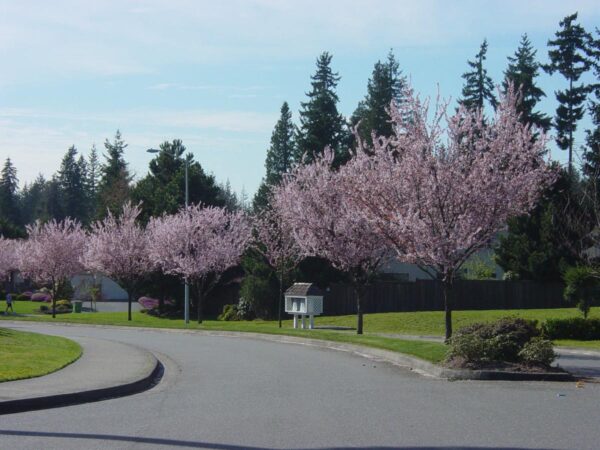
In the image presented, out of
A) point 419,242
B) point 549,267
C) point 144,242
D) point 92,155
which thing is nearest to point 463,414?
point 419,242

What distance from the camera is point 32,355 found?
2039 cm

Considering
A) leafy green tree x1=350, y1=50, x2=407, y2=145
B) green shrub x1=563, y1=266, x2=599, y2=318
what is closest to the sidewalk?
green shrub x1=563, y1=266, x2=599, y2=318

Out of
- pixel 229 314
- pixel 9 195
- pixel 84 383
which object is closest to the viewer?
pixel 84 383

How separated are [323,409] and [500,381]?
16.1 feet

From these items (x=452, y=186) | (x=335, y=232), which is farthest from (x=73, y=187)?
(x=452, y=186)

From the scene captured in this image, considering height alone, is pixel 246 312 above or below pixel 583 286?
below

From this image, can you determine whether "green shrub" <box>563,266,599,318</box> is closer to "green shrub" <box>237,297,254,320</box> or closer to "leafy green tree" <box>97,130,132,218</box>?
"green shrub" <box>237,297,254,320</box>

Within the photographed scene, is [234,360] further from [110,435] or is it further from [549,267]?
[549,267]

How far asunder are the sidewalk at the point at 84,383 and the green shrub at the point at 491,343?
640 cm

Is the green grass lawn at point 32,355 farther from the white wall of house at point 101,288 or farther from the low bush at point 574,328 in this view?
the white wall of house at point 101,288

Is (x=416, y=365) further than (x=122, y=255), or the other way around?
(x=122, y=255)

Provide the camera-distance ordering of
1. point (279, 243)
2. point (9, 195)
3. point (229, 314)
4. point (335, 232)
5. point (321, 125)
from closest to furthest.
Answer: point (335, 232) → point (279, 243) → point (229, 314) → point (321, 125) → point (9, 195)

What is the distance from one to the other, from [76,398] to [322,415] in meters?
4.68

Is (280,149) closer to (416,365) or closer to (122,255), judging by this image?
(122,255)
